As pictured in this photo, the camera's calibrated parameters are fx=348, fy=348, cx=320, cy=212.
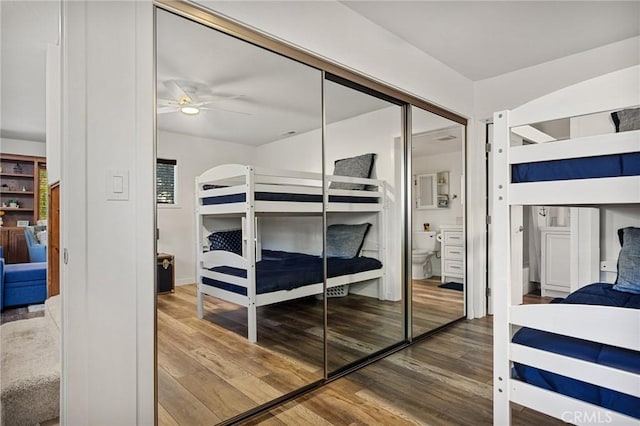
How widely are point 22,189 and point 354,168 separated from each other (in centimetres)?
598

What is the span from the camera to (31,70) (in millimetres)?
3402

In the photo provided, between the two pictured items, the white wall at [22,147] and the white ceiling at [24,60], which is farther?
the white wall at [22,147]

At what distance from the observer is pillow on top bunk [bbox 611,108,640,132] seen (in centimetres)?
269

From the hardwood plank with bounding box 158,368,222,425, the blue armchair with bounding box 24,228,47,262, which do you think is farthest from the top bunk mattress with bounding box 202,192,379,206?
the blue armchair with bounding box 24,228,47,262

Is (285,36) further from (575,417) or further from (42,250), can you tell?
(42,250)

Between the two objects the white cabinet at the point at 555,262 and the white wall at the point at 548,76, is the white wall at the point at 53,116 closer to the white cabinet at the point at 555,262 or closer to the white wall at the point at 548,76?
the white wall at the point at 548,76

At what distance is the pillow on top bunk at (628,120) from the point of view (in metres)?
2.69

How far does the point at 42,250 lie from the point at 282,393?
4570 millimetres

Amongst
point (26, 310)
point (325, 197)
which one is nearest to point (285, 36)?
point (325, 197)

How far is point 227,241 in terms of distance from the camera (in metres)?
1.99

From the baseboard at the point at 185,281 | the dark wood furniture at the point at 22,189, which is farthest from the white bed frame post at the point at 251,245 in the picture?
the dark wood furniture at the point at 22,189

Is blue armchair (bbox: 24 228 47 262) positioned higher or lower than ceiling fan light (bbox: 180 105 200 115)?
lower

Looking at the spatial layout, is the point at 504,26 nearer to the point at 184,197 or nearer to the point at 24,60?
the point at 184,197

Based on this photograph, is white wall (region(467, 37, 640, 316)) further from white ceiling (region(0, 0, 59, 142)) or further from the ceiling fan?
white ceiling (region(0, 0, 59, 142))
